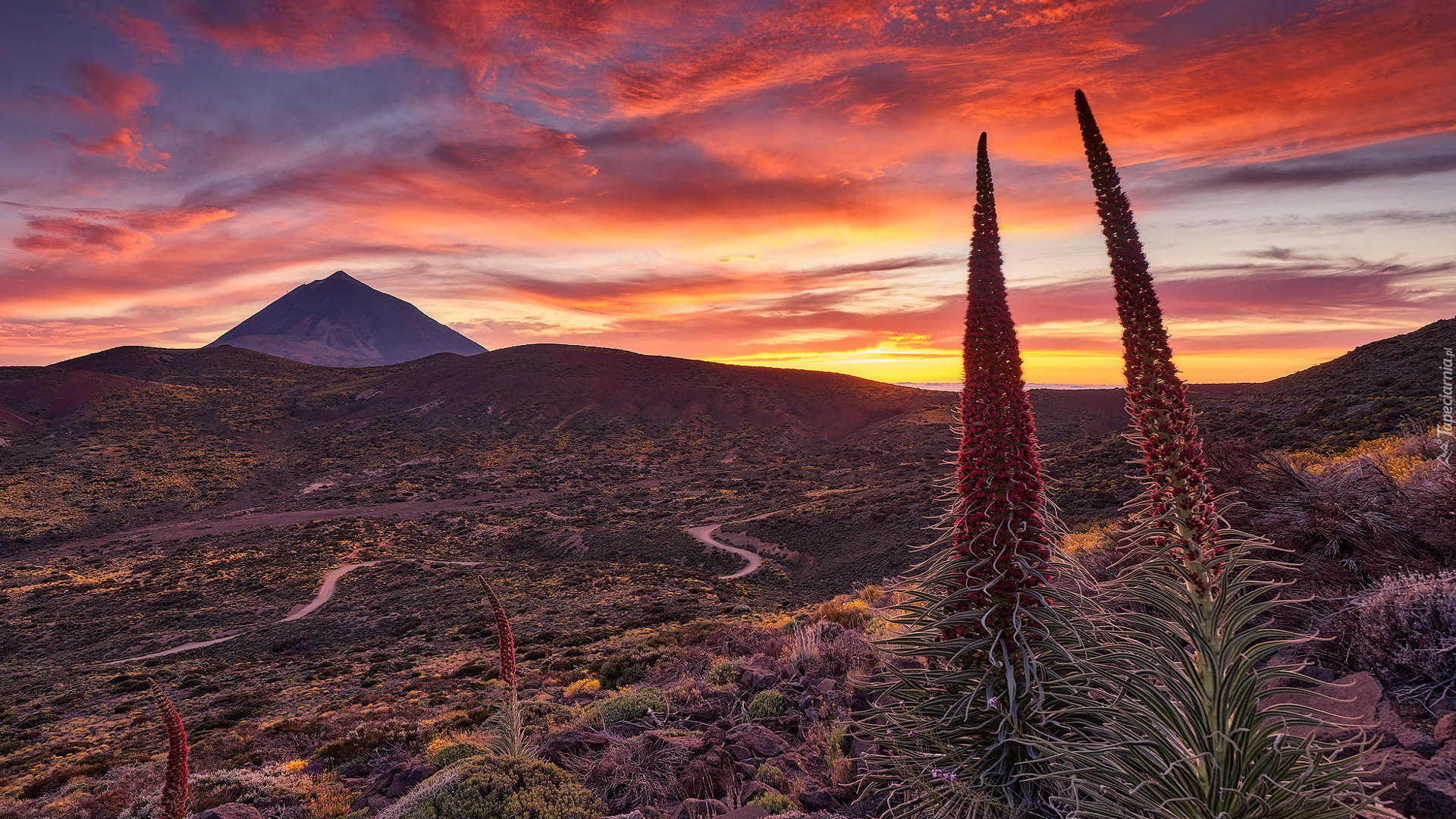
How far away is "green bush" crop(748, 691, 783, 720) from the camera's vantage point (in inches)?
281

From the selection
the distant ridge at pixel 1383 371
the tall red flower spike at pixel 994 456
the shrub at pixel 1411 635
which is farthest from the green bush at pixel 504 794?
the distant ridge at pixel 1383 371

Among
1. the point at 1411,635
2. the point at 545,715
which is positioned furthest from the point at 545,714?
the point at 1411,635

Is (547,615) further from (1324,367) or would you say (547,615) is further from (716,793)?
(1324,367)

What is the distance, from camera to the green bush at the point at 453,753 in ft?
26.6

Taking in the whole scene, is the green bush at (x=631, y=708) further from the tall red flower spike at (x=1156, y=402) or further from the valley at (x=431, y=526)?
the tall red flower spike at (x=1156, y=402)

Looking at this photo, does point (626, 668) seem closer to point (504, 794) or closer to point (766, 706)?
point (766, 706)

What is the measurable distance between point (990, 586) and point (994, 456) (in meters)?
0.66

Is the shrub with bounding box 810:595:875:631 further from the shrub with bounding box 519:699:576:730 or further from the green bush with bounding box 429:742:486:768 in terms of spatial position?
the green bush with bounding box 429:742:486:768

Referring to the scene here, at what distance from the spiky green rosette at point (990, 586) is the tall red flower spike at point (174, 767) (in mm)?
5779

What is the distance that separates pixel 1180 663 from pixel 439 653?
27.2 meters

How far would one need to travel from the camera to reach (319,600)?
35.3 metres

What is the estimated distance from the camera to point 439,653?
24.5m

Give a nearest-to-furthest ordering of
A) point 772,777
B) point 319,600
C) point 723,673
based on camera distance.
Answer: point 772,777 < point 723,673 < point 319,600

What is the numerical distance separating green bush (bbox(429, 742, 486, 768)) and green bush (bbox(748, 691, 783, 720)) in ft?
12.4
